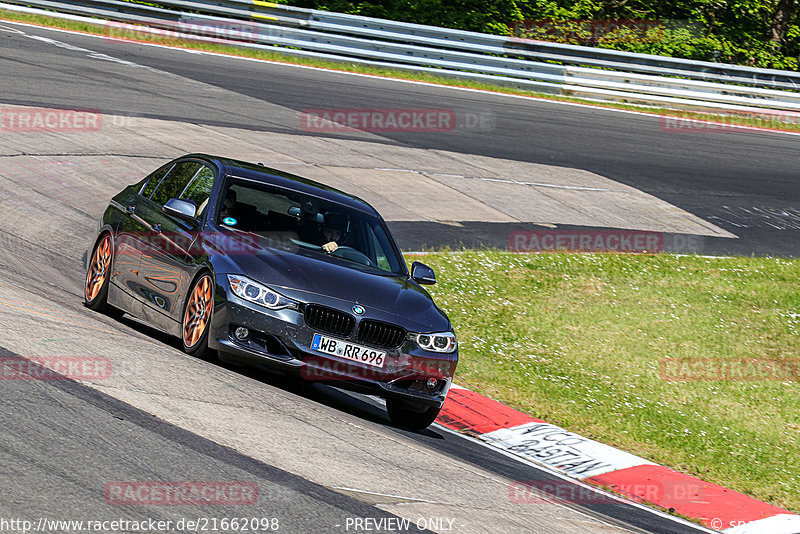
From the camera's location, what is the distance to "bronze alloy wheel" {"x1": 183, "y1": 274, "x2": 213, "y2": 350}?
7.67 meters

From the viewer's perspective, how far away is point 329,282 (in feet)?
25.4

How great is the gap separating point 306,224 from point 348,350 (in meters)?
1.53

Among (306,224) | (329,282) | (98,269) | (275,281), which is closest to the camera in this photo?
(275,281)

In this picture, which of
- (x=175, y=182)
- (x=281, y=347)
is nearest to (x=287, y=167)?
(x=175, y=182)

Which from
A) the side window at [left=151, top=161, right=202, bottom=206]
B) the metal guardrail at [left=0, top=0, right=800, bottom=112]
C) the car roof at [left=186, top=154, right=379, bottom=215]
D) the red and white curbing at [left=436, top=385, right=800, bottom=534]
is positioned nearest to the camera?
the red and white curbing at [left=436, top=385, right=800, bottom=534]

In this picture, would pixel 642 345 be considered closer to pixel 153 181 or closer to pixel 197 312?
pixel 153 181

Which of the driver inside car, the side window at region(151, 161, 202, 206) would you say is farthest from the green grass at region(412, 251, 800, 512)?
the side window at region(151, 161, 202, 206)

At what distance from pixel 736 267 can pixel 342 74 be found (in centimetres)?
1231

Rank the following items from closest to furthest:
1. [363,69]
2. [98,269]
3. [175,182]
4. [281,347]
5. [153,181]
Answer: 1. [281,347]
2. [175,182]
3. [98,269]
4. [153,181]
5. [363,69]

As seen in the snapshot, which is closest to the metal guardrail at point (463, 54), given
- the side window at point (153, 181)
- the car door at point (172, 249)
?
the side window at point (153, 181)

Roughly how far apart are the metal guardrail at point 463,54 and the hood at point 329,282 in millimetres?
18719

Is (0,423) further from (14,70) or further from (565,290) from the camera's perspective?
(14,70)

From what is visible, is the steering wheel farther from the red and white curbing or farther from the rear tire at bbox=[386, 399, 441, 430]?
the red and white curbing

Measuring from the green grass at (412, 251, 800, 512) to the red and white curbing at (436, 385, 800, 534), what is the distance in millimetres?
278
